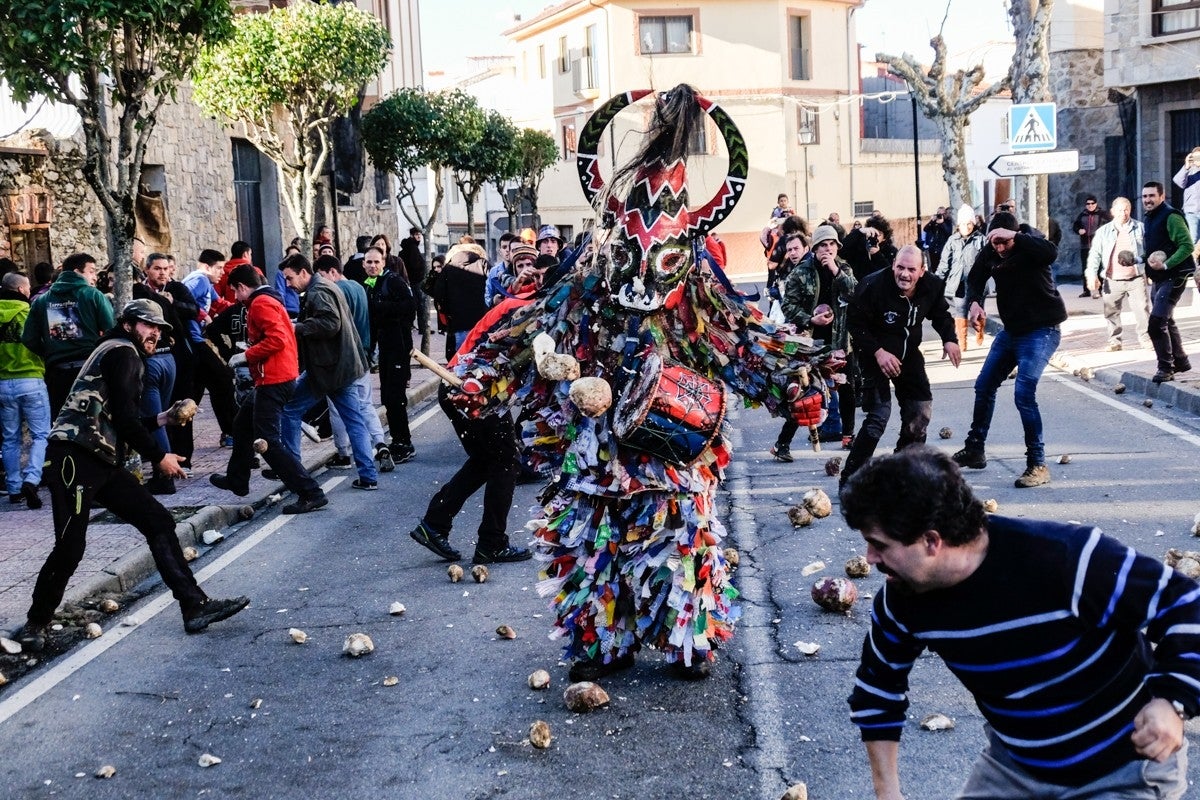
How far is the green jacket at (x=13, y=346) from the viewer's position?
33.4ft

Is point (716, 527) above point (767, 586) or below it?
above

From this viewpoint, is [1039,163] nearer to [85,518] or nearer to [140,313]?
[140,313]

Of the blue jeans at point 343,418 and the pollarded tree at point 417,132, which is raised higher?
the pollarded tree at point 417,132

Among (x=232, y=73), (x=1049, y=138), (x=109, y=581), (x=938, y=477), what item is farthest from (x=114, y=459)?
(x=1049, y=138)


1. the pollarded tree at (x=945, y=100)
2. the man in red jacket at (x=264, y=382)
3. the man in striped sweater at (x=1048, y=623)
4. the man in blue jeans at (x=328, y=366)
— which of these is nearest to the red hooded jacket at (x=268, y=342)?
the man in red jacket at (x=264, y=382)

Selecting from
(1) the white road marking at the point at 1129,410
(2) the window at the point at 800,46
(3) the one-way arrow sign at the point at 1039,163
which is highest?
(2) the window at the point at 800,46

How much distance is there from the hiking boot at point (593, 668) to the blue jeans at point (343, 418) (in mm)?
5331

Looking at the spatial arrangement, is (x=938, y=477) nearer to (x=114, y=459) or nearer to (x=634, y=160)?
(x=634, y=160)

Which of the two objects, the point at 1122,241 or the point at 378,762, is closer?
the point at 378,762

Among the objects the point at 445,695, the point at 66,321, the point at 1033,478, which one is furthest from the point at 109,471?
the point at 1033,478

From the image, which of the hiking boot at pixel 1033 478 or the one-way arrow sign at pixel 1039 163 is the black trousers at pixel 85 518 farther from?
the one-way arrow sign at pixel 1039 163

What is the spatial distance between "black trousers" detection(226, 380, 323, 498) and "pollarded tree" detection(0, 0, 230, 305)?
1477 millimetres

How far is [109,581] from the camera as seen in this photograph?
7785 mm

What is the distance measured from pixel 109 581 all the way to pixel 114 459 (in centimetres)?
132
